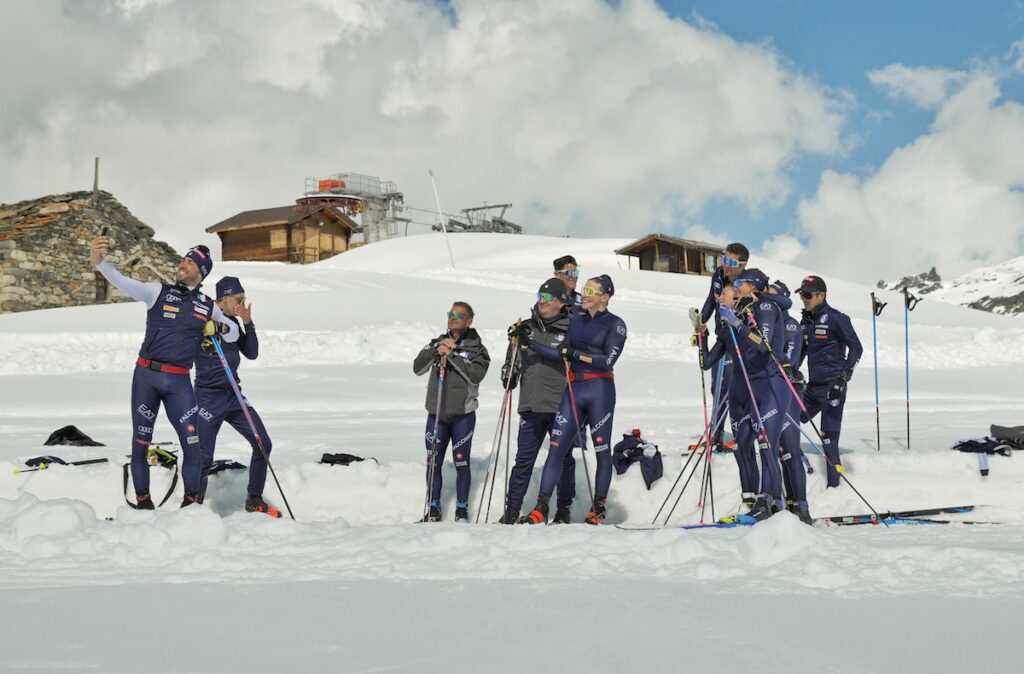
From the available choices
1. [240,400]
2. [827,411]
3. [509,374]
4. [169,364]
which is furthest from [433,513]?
[827,411]

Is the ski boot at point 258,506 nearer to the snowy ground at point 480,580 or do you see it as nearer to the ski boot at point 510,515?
the snowy ground at point 480,580

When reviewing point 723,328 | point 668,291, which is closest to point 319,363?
point 723,328

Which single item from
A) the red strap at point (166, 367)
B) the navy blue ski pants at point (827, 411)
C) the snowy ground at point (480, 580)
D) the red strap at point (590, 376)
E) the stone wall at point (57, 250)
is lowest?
the snowy ground at point (480, 580)

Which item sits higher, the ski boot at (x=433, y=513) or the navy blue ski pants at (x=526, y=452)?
the navy blue ski pants at (x=526, y=452)

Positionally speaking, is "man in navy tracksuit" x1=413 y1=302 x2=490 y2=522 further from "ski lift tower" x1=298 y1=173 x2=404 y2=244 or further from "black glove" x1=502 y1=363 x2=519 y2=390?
"ski lift tower" x1=298 y1=173 x2=404 y2=244

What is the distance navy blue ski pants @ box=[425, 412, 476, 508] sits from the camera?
668cm

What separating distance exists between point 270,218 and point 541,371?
5100 centimetres

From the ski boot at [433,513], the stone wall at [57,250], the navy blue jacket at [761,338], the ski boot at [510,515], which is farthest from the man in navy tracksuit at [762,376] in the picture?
the stone wall at [57,250]

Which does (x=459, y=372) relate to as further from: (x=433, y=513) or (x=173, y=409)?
(x=173, y=409)

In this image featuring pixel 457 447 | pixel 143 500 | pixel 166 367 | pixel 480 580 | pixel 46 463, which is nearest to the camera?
pixel 480 580

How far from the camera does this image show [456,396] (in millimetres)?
6648

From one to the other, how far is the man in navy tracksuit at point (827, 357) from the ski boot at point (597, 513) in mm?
2645

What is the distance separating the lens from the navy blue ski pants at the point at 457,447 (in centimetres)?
668

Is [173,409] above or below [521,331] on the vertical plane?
below
